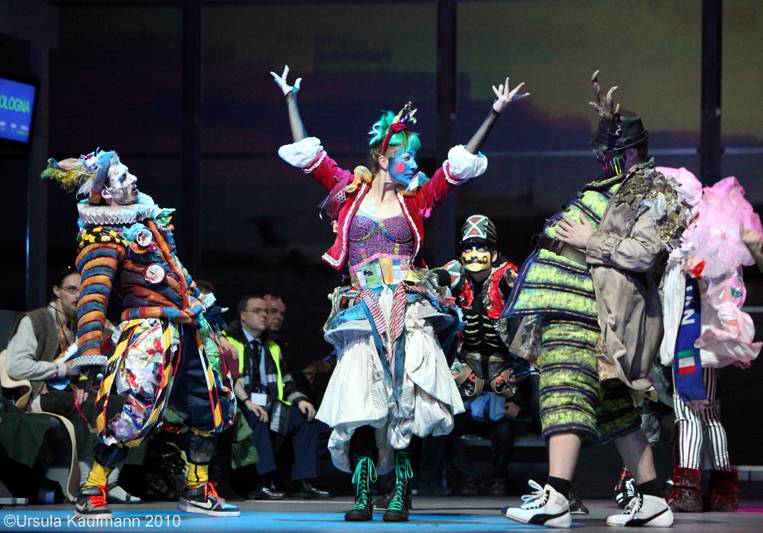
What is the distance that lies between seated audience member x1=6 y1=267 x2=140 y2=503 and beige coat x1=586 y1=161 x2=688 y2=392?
3.16 metres

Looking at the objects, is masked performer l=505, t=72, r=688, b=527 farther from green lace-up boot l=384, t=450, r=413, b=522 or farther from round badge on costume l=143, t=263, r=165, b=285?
round badge on costume l=143, t=263, r=165, b=285

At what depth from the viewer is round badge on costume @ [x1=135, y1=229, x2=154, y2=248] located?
6.53 meters

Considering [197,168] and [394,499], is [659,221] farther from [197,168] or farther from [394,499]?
[197,168]

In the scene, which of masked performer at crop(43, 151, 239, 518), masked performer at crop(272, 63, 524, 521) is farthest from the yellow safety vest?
masked performer at crop(272, 63, 524, 521)

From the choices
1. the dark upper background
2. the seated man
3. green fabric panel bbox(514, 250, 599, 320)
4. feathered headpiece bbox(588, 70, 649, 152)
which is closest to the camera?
green fabric panel bbox(514, 250, 599, 320)

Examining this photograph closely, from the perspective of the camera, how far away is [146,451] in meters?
8.14

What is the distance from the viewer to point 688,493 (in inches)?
284

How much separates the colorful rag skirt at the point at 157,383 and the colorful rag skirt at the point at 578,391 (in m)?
1.64

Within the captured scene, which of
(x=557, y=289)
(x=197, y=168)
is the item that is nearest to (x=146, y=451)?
(x=557, y=289)

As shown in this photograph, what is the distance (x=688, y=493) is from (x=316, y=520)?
6.60ft

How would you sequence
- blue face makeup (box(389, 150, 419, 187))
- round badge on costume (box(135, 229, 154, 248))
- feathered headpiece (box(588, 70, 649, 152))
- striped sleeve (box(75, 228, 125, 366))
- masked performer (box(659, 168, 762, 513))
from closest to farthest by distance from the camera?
feathered headpiece (box(588, 70, 649, 152))
striped sleeve (box(75, 228, 125, 366))
round badge on costume (box(135, 229, 154, 248))
blue face makeup (box(389, 150, 419, 187))
masked performer (box(659, 168, 762, 513))

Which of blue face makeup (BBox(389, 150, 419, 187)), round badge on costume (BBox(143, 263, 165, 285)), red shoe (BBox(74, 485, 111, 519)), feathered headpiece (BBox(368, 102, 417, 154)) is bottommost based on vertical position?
red shoe (BBox(74, 485, 111, 519))

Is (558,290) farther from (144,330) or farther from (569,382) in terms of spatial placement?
(144,330)

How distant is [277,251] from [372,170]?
245 inches
